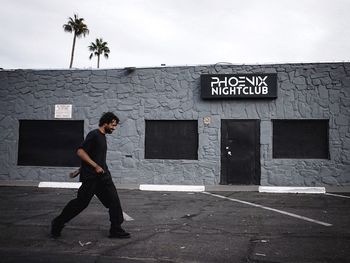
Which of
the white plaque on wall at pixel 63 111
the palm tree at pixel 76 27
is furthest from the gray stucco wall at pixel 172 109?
the palm tree at pixel 76 27

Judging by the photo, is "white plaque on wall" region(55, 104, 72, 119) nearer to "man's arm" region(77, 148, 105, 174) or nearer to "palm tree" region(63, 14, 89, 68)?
"man's arm" region(77, 148, 105, 174)

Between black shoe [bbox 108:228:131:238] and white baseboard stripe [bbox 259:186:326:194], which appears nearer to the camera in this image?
black shoe [bbox 108:228:131:238]

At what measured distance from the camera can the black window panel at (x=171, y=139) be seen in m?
13.4

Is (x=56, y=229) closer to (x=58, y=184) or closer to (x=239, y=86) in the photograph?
(x=58, y=184)

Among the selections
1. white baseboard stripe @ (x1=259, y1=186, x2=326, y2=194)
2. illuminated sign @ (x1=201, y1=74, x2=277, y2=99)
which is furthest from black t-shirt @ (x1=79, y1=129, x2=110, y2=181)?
illuminated sign @ (x1=201, y1=74, x2=277, y2=99)

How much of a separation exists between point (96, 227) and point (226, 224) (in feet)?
7.29

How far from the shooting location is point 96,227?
6172 mm

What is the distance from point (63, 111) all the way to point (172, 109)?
421 cm

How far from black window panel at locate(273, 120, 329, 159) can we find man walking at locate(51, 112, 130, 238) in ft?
28.9

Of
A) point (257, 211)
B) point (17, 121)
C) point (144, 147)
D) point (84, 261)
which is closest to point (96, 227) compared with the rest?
point (84, 261)

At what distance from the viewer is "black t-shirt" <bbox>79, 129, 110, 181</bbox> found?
5297 millimetres

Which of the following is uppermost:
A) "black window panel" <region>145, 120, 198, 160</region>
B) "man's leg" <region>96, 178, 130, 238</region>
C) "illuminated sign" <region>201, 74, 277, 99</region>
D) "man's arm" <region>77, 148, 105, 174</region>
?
"illuminated sign" <region>201, 74, 277, 99</region>

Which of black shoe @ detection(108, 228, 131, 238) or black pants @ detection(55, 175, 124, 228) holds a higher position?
black pants @ detection(55, 175, 124, 228)

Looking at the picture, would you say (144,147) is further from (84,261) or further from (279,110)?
(84,261)
